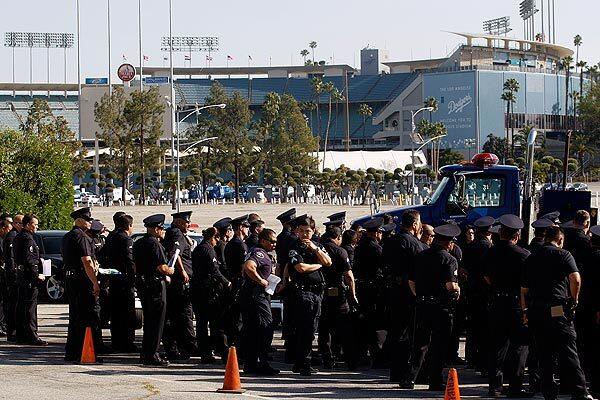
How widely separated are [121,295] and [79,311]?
1511 mm

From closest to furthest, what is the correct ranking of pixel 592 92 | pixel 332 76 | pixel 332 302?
pixel 332 302, pixel 592 92, pixel 332 76

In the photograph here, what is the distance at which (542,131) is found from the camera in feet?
448

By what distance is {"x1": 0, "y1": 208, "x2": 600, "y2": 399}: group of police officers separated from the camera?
476 inches

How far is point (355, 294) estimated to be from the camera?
593 inches

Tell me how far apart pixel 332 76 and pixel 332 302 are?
149 meters

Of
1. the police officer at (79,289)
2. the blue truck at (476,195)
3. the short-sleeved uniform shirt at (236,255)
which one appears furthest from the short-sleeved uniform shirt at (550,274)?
the blue truck at (476,195)

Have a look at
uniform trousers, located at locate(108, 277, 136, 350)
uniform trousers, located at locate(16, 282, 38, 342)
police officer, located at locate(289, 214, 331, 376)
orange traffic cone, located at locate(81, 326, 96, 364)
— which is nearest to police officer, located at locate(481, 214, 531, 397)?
police officer, located at locate(289, 214, 331, 376)

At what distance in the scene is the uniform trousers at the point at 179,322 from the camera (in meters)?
A: 15.7

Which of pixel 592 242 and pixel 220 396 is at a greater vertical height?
pixel 592 242

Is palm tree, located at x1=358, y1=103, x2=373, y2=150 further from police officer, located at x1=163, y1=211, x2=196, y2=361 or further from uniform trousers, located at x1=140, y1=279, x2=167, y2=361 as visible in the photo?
uniform trousers, located at x1=140, y1=279, x2=167, y2=361

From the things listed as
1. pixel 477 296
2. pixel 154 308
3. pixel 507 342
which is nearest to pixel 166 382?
pixel 154 308

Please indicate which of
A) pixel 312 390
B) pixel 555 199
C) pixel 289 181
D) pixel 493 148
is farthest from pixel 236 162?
pixel 312 390

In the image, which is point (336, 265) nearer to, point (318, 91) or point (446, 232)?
point (446, 232)

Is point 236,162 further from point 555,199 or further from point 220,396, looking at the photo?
point 220,396
